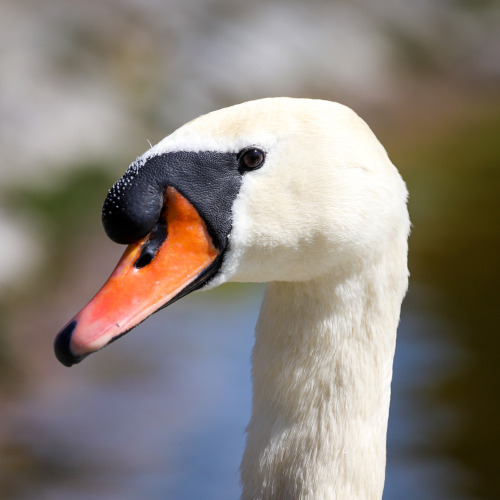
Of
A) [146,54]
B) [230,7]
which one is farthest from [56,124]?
[230,7]

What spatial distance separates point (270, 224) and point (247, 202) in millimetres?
59

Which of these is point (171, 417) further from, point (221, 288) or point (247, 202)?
point (247, 202)

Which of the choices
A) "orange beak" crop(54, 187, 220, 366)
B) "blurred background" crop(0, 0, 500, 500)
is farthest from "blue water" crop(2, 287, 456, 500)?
"orange beak" crop(54, 187, 220, 366)

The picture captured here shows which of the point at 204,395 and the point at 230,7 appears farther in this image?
the point at 230,7

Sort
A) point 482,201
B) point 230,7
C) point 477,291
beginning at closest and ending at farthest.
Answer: point 477,291 < point 482,201 < point 230,7

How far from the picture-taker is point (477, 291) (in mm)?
5301

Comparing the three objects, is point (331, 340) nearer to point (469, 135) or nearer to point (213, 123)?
point (213, 123)

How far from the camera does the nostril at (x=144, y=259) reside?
68.1 inches

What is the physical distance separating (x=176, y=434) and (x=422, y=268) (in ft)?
6.63

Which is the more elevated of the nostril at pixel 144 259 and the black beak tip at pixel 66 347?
the nostril at pixel 144 259

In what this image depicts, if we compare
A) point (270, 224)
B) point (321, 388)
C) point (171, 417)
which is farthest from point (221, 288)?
point (270, 224)

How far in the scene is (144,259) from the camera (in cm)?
173

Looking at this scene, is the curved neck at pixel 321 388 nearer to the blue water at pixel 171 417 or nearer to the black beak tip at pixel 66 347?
the black beak tip at pixel 66 347

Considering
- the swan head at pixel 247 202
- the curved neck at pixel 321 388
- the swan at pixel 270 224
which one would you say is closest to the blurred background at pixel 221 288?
the curved neck at pixel 321 388
